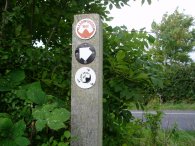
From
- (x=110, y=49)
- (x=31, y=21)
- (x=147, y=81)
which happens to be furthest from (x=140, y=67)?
(x=31, y=21)

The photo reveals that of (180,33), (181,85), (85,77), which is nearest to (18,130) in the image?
(85,77)

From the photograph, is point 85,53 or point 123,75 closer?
point 85,53

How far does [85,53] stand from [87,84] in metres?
0.24

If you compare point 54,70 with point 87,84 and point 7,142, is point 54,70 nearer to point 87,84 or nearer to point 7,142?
point 87,84

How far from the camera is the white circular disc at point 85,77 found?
300 centimetres

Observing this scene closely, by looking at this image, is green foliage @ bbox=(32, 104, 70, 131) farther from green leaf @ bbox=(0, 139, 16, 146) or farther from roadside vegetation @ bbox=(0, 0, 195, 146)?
green leaf @ bbox=(0, 139, 16, 146)

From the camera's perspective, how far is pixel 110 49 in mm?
3645

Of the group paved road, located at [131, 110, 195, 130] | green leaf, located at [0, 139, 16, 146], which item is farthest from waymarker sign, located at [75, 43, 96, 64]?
paved road, located at [131, 110, 195, 130]

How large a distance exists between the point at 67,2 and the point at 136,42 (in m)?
0.77

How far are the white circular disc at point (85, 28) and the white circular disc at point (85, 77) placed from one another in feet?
0.83

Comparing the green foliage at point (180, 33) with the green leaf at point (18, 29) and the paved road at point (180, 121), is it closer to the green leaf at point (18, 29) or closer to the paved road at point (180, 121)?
the paved road at point (180, 121)

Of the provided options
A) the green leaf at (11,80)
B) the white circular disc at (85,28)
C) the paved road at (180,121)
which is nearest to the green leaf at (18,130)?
the green leaf at (11,80)

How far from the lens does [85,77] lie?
3.03 metres

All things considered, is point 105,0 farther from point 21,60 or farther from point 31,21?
point 21,60
